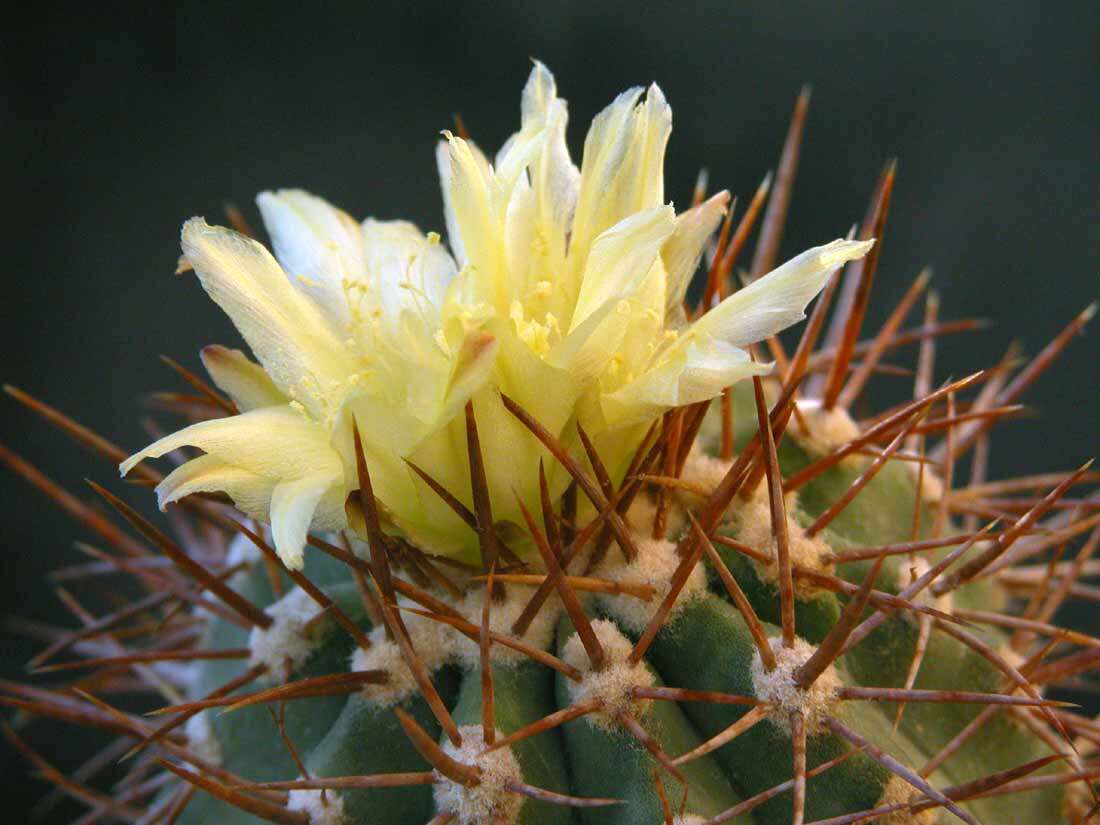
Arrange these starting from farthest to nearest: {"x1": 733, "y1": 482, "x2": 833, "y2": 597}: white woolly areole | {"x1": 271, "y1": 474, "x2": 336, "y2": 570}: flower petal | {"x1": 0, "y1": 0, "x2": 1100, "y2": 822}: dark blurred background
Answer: {"x1": 0, "y1": 0, "x2": 1100, "y2": 822}: dark blurred background → {"x1": 733, "y1": 482, "x2": 833, "y2": 597}: white woolly areole → {"x1": 271, "y1": 474, "x2": 336, "y2": 570}: flower petal

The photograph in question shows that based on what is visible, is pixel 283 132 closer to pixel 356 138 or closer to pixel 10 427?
pixel 356 138

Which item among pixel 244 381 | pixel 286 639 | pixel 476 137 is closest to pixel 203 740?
pixel 286 639

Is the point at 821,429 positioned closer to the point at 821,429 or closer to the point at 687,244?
the point at 821,429

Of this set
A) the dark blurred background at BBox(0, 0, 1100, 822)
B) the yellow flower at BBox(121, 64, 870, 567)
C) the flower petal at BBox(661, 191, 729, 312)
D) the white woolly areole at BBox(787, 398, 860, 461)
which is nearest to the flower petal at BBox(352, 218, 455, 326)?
the yellow flower at BBox(121, 64, 870, 567)

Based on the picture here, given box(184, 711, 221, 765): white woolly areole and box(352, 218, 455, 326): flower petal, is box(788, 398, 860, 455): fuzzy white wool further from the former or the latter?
box(184, 711, 221, 765): white woolly areole

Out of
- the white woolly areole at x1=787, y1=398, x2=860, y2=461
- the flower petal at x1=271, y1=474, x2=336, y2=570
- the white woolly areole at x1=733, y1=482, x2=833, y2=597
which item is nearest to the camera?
the flower petal at x1=271, y1=474, x2=336, y2=570

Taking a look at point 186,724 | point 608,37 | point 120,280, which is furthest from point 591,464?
point 120,280
